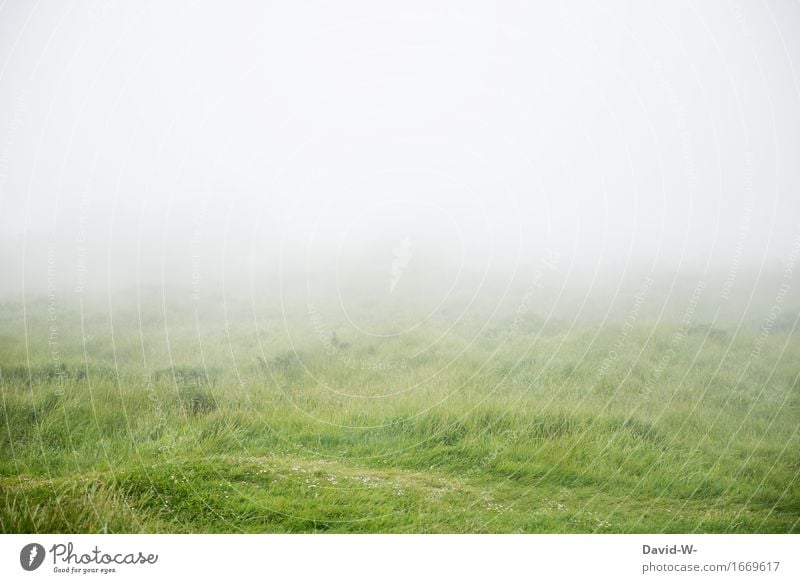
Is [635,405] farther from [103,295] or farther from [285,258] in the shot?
[103,295]

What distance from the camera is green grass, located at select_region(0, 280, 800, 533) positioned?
526 centimetres

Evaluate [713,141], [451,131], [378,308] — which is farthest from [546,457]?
[713,141]

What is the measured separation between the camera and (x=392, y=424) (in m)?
6.37

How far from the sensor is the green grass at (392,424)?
526 centimetres

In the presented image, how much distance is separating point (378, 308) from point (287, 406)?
2528 mm

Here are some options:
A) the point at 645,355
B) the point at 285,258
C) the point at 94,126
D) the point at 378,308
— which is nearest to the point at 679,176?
the point at 645,355

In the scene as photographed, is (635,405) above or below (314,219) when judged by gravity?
below

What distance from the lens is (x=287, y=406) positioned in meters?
6.68

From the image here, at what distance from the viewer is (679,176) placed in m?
8.77

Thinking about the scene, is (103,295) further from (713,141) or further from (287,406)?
(713,141)
